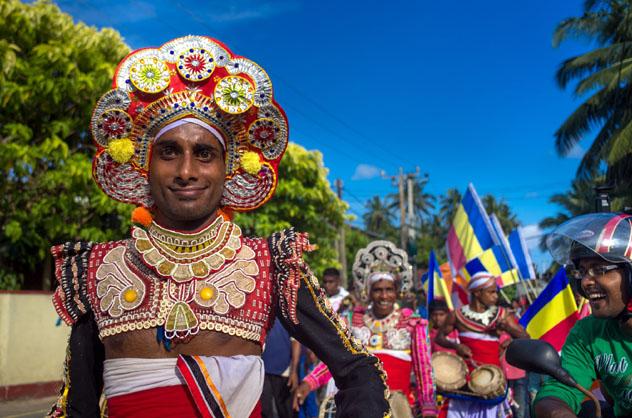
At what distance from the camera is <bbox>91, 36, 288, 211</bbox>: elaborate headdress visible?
2332mm

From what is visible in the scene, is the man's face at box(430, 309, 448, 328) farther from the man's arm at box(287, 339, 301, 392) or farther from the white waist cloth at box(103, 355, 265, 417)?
the white waist cloth at box(103, 355, 265, 417)

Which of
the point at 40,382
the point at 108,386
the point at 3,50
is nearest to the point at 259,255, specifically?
the point at 108,386

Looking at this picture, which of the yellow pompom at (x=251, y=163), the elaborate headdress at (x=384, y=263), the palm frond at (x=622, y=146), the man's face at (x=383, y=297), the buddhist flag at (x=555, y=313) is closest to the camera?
the yellow pompom at (x=251, y=163)

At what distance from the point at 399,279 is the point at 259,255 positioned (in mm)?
4605

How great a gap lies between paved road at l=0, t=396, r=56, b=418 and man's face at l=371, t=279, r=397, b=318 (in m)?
5.11

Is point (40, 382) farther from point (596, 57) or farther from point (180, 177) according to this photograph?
point (596, 57)

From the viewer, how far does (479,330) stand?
24.2 ft

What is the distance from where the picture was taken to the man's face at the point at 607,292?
8.85ft

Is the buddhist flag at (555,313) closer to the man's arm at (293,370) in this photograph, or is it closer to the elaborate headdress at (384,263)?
the elaborate headdress at (384,263)

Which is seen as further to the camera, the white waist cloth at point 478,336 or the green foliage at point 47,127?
the green foliage at point 47,127

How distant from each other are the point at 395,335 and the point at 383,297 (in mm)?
434

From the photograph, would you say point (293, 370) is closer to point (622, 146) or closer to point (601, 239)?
point (601, 239)

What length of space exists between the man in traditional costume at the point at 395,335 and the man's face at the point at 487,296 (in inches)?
54.2

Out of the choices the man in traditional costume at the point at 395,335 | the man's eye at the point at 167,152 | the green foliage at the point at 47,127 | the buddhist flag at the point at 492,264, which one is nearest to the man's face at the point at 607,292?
the man's eye at the point at 167,152
